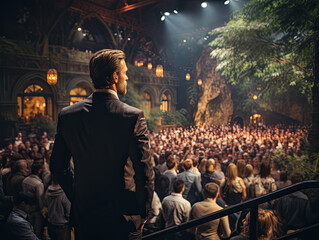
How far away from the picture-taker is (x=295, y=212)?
3873 mm

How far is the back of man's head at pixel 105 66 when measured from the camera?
149 centimetres

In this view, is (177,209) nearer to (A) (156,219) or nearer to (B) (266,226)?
(A) (156,219)

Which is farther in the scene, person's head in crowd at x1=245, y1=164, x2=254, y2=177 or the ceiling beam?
the ceiling beam

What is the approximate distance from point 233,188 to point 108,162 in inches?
152

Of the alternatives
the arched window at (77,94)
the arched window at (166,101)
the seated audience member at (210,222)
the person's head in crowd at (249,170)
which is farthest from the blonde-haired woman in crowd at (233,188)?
the arched window at (166,101)

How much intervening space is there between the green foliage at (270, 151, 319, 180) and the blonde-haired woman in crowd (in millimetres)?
2746

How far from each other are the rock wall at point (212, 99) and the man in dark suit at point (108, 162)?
24.7 m

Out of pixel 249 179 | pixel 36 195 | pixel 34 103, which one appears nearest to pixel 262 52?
pixel 249 179

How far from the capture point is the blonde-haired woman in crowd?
470 cm

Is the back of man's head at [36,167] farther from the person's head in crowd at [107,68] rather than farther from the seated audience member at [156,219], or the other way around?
the person's head in crowd at [107,68]

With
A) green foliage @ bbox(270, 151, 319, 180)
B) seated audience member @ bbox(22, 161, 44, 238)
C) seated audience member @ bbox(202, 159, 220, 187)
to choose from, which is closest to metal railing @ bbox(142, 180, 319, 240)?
seated audience member @ bbox(22, 161, 44, 238)

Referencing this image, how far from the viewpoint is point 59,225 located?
12.6 ft

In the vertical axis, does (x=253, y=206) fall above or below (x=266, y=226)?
above

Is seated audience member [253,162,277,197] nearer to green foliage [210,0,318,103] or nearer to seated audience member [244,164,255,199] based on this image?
seated audience member [244,164,255,199]
